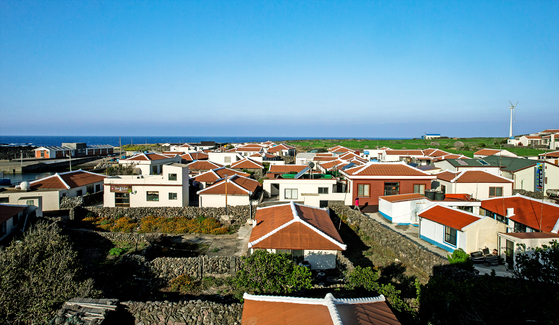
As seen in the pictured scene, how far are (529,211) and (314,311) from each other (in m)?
16.2

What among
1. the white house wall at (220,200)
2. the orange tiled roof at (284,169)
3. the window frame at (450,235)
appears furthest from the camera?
the orange tiled roof at (284,169)

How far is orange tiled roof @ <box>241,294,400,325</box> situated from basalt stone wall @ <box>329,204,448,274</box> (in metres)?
6.88

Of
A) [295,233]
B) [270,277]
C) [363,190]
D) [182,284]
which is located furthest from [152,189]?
[270,277]

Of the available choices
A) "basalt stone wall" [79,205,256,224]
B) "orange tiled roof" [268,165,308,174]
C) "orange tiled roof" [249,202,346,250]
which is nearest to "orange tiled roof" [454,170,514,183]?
"orange tiled roof" [268,165,308,174]

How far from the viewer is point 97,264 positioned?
53.1 feet

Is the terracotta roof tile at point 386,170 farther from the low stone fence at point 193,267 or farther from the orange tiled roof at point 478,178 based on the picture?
the low stone fence at point 193,267

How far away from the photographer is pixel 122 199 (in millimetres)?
27625

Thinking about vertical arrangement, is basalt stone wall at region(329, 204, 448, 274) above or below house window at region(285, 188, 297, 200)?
below

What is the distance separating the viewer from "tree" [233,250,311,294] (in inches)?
390

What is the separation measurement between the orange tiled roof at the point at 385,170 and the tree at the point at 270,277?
17.8 meters

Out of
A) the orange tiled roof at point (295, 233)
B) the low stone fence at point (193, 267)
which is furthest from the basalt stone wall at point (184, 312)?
the orange tiled roof at point (295, 233)

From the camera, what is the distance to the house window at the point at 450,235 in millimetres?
16228

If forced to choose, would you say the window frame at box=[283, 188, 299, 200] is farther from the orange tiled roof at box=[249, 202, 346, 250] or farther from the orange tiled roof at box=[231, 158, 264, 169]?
the orange tiled roof at box=[231, 158, 264, 169]

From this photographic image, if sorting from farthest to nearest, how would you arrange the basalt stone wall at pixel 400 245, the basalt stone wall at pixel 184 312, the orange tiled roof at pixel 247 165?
the orange tiled roof at pixel 247 165, the basalt stone wall at pixel 400 245, the basalt stone wall at pixel 184 312
